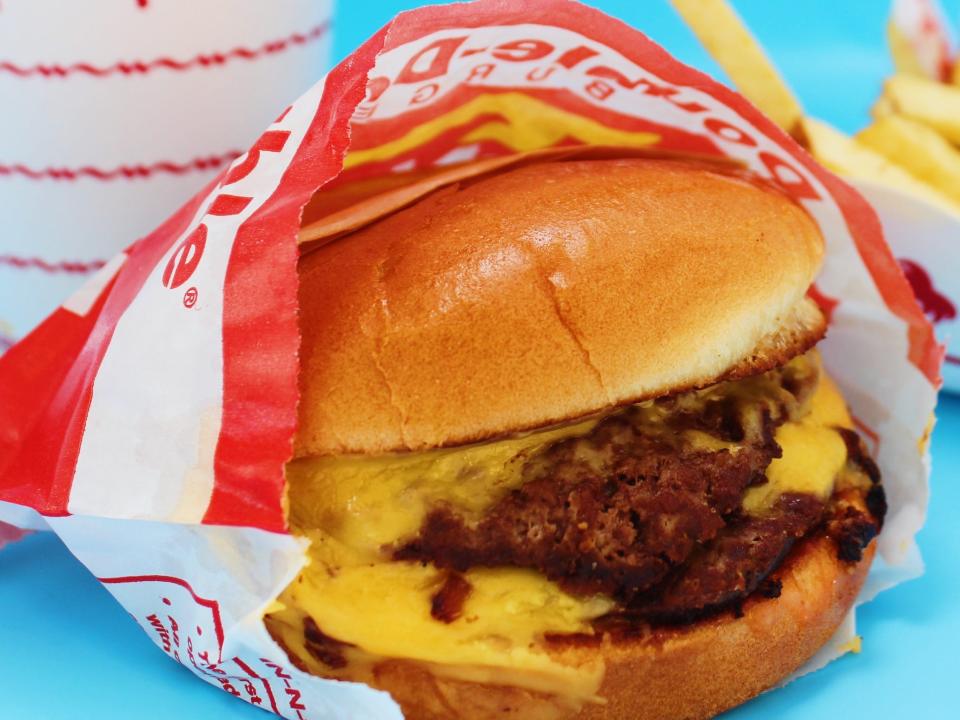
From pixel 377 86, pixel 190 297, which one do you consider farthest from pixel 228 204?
pixel 377 86

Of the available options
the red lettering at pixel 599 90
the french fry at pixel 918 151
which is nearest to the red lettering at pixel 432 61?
the red lettering at pixel 599 90

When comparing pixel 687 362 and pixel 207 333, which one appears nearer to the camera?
pixel 207 333

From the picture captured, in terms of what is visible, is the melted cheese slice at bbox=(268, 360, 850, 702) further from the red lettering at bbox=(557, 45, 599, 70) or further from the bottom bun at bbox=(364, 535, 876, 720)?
the red lettering at bbox=(557, 45, 599, 70)

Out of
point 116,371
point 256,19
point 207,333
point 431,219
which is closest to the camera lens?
point 207,333

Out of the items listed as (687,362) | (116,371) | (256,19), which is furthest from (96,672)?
(256,19)

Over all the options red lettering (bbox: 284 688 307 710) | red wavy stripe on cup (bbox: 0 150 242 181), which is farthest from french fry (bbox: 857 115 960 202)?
red lettering (bbox: 284 688 307 710)

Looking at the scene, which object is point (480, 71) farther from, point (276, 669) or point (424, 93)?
point (276, 669)

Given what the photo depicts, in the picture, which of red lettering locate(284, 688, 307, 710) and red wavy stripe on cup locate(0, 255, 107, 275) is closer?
red lettering locate(284, 688, 307, 710)

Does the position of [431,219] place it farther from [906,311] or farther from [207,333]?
[906,311]
